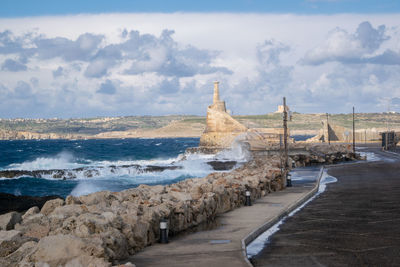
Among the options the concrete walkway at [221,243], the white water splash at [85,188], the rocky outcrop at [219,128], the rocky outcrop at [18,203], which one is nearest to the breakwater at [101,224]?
the concrete walkway at [221,243]

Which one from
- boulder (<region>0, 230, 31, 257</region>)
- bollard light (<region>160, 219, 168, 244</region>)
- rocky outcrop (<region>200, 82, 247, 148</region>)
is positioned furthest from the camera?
rocky outcrop (<region>200, 82, 247, 148</region>)

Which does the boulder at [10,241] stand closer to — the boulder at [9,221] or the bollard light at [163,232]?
the boulder at [9,221]

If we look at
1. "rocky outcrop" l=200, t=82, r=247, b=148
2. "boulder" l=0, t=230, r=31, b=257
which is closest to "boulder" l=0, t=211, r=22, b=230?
"boulder" l=0, t=230, r=31, b=257

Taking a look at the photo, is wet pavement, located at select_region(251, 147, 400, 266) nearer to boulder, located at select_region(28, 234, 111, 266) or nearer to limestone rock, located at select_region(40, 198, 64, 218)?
boulder, located at select_region(28, 234, 111, 266)

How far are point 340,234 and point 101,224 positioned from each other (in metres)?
5.13

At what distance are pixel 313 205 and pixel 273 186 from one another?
14.6 feet

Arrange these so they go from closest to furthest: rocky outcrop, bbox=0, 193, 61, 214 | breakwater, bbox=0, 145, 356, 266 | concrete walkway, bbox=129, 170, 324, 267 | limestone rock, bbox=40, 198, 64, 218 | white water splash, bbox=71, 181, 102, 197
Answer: breakwater, bbox=0, 145, 356, 266 < concrete walkway, bbox=129, 170, 324, 267 < limestone rock, bbox=40, 198, 64, 218 < rocky outcrop, bbox=0, 193, 61, 214 < white water splash, bbox=71, 181, 102, 197

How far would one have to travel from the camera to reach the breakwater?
7.32 meters

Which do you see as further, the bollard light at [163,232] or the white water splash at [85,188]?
the white water splash at [85,188]

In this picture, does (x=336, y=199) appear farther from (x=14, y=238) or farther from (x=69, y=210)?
(x=14, y=238)

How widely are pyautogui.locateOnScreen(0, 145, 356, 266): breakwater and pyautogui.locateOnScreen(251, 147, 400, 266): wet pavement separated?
200cm

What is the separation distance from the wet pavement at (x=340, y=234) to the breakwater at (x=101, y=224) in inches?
78.7

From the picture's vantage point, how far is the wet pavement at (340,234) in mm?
9211

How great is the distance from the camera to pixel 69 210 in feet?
35.6
